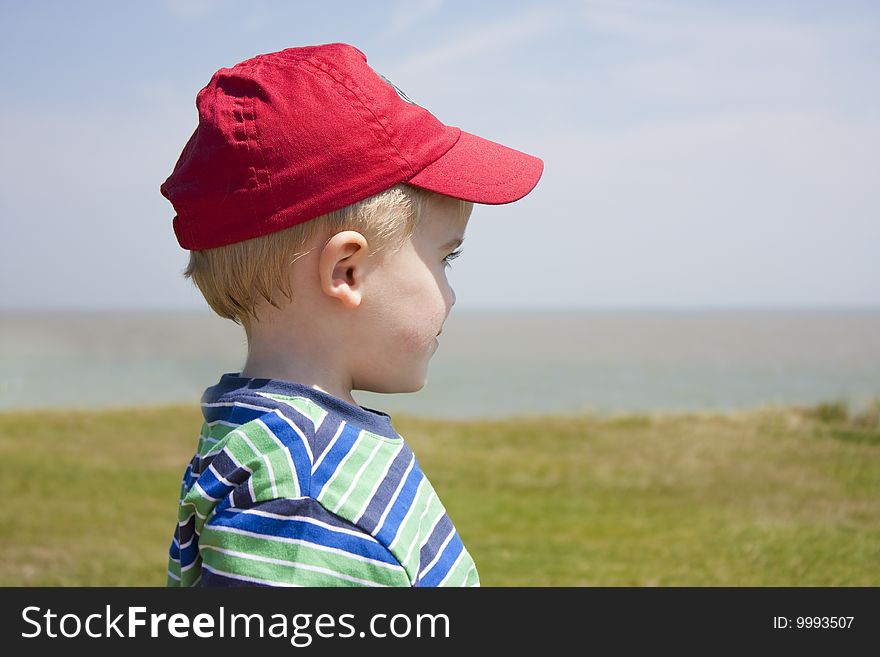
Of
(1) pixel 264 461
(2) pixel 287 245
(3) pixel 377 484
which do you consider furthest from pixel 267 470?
(2) pixel 287 245

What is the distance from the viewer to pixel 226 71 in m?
1.74

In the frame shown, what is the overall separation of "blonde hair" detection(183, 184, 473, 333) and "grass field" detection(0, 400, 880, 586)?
11.6 feet

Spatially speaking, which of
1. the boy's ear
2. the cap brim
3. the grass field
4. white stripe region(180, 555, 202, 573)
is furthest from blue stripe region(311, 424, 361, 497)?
the grass field

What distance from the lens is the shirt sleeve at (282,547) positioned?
144 centimetres

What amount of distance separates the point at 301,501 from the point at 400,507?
0.22 meters

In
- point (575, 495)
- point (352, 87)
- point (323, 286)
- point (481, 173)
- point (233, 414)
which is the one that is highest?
point (352, 87)

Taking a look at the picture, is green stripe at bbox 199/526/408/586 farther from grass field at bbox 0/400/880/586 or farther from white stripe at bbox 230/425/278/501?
grass field at bbox 0/400/880/586

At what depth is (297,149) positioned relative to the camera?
160 cm

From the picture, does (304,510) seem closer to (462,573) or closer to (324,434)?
(324,434)

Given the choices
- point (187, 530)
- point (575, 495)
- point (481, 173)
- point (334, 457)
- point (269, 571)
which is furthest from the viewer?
point (575, 495)

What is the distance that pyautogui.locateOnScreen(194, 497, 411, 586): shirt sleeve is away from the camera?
1.44m

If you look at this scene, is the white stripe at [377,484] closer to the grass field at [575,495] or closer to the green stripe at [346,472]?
the green stripe at [346,472]
